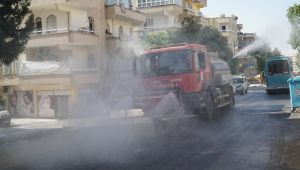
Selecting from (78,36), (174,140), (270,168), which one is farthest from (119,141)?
(78,36)

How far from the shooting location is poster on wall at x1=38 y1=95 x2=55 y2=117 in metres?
30.1

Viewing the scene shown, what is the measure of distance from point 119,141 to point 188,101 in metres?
4.17

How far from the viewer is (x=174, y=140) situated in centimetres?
1377

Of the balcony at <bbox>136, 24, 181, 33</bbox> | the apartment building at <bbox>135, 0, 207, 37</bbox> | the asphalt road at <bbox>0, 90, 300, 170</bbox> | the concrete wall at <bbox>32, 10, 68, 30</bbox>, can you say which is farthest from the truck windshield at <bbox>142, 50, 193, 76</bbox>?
the apartment building at <bbox>135, 0, 207, 37</bbox>

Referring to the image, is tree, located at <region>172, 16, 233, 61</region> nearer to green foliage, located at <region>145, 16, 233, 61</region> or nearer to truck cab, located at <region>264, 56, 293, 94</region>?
green foliage, located at <region>145, 16, 233, 61</region>

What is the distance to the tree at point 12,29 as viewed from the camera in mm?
18717

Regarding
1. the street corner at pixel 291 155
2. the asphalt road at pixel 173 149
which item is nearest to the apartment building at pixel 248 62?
the asphalt road at pixel 173 149

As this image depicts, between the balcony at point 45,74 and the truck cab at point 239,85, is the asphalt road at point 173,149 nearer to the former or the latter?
the balcony at point 45,74

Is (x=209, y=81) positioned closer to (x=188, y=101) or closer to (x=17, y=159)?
(x=188, y=101)

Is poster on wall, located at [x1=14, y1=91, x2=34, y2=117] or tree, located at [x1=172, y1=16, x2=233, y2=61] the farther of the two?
tree, located at [x1=172, y1=16, x2=233, y2=61]

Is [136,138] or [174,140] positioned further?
[136,138]

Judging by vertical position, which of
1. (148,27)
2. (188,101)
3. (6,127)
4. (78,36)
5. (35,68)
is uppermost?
(148,27)

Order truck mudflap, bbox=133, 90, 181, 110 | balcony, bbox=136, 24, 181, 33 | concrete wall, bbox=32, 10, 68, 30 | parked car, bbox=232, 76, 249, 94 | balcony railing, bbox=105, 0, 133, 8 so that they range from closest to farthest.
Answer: truck mudflap, bbox=133, 90, 181, 110, concrete wall, bbox=32, 10, 68, 30, balcony railing, bbox=105, 0, 133, 8, parked car, bbox=232, 76, 249, 94, balcony, bbox=136, 24, 181, 33

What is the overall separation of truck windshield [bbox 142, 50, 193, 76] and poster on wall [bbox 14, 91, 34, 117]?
15.4 metres
